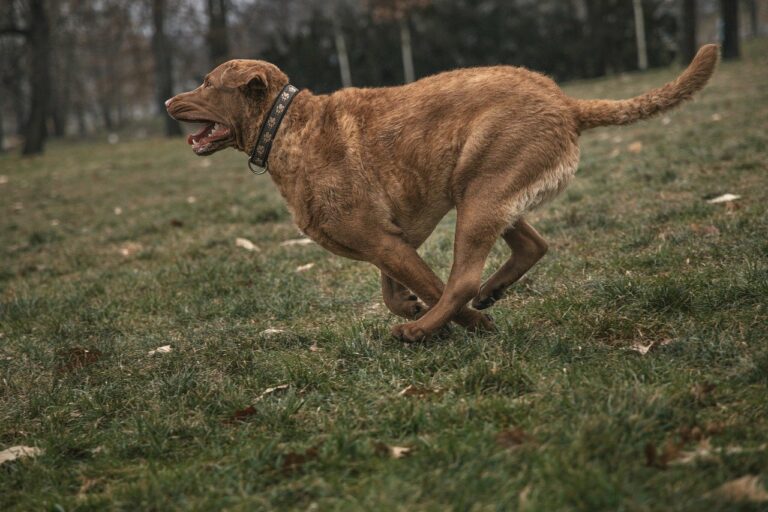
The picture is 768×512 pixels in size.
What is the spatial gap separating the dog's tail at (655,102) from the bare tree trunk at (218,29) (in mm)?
27188

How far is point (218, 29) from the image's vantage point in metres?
29.0

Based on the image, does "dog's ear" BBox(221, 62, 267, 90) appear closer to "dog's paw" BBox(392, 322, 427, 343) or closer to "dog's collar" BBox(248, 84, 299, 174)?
"dog's collar" BBox(248, 84, 299, 174)

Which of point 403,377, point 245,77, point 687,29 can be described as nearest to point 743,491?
point 403,377

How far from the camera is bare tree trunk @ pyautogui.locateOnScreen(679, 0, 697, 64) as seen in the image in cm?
2262

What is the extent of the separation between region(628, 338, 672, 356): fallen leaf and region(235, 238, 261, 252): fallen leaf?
4.43m

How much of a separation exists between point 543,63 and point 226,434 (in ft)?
93.6

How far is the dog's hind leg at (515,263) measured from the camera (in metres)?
4.48

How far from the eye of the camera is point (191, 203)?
35.2 ft

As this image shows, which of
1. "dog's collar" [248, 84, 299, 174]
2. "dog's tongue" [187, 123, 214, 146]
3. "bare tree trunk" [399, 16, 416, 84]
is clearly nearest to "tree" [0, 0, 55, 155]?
"bare tree trunk" [399, 16, 416, 84]

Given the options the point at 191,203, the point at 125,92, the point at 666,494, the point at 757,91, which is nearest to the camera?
the point at 666,494

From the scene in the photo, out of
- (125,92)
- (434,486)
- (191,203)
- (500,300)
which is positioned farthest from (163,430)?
(125,92)

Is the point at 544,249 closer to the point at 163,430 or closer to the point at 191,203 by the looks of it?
the point at 163,430

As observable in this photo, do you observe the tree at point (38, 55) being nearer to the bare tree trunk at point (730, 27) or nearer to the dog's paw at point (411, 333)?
the bare tree trunk at point (730, 27)

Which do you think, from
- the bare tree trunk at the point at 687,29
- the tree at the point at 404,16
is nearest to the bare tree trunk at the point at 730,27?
the bare tree trunk at the point at 687,29
